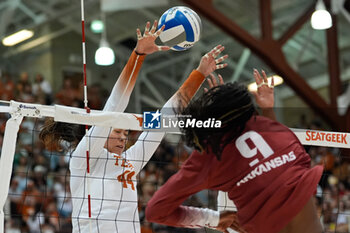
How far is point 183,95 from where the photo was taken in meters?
3.65

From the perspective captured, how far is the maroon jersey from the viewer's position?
2416 millimetres

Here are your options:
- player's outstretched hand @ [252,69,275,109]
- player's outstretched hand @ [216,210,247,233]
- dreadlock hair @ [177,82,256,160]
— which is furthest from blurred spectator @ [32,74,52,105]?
dreadlock hair @ [177,82,256,160]

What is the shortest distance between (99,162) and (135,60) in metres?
0.70

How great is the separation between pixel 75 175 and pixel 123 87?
0.65 metres

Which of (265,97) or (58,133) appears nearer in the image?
(265,97)

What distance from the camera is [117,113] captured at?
3.85m

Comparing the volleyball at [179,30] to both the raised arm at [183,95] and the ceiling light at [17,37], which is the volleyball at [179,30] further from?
the ceiling light at [17,37]

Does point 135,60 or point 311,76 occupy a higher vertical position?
point 311,76

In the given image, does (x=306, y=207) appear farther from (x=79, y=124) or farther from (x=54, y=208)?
(x=54, y=208)

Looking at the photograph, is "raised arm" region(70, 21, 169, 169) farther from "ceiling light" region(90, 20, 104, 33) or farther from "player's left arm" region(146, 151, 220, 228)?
"ceiling light" region(90, 20, 104, 33)

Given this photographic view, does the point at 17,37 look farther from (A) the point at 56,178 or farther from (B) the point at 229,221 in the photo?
(B) the point at 229,221

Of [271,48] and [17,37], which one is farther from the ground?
[17,37]

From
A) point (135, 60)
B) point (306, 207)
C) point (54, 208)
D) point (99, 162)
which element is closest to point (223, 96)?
point (306, 207)

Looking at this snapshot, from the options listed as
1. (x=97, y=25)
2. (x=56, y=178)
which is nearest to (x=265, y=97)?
(x=56, y=178)
